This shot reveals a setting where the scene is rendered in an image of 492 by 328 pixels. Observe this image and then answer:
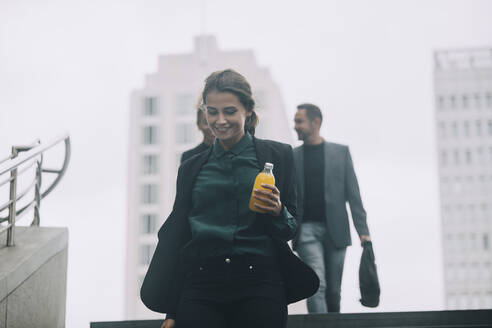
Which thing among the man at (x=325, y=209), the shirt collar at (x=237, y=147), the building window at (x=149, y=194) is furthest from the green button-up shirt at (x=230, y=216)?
the building window at (x=149, y=194)

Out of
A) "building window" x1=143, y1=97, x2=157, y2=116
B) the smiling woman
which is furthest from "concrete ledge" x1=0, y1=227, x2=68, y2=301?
"building window" x1=143, y1=97, x2=157, y2=116

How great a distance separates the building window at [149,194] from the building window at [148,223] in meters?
1.52

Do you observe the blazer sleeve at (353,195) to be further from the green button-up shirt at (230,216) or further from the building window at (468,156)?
the building window at (468,156)

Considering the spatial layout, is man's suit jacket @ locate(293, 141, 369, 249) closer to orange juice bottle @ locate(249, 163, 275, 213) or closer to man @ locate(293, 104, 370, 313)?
man @ locate(293, 104, 370, 313)

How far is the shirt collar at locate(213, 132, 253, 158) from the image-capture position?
3.34m

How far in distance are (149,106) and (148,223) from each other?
1328cm

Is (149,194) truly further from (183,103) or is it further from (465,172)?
(465,172)

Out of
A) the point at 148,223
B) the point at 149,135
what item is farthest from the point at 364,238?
the point at 149,135

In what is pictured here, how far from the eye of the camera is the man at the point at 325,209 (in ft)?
20.3

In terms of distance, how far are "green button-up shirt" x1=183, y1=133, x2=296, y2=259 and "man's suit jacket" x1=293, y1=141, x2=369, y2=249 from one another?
280 cm

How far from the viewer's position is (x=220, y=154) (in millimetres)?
3365

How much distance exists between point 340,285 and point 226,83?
3.47 meters

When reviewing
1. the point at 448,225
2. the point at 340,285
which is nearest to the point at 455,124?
the point at 448,225

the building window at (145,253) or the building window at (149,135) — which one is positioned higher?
the building window at (149,135)
